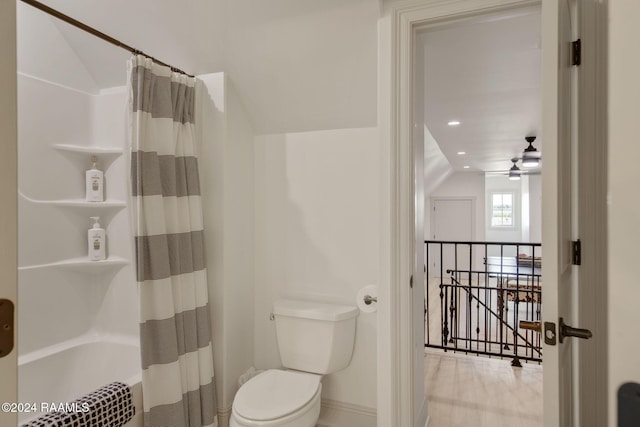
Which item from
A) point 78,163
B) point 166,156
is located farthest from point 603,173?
point 78,163

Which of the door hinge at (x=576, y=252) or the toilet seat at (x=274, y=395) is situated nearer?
the door hinge at (x=576, y=252)

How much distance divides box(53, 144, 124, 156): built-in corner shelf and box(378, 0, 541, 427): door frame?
1776 mm

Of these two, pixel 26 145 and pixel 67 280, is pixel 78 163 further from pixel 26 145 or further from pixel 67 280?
pixel 67 280

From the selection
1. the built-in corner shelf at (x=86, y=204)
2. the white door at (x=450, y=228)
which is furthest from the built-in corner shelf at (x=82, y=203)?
the white door at (x=450, y=228)

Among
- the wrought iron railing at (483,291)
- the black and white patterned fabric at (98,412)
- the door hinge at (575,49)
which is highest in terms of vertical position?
the door hinge at (575,49)

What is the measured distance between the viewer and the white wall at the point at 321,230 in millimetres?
2182

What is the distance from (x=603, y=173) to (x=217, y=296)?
193 cm

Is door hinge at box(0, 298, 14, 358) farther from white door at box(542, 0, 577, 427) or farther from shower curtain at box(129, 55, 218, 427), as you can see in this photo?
shower curtain at box(129, 55, 218, 427)

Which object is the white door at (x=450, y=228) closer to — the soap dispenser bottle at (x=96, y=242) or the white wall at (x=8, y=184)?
the soap dispenser bottle at (x=96, y=242)

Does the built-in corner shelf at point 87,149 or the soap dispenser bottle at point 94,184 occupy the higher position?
the built-in corner shelf at point 87,149

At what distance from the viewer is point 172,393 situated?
5.88 feet

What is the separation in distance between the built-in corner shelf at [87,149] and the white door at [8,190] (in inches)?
78.3

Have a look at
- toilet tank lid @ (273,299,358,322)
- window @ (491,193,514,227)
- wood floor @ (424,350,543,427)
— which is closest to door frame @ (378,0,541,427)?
toilet tank lid @ (273,299,358,322)
